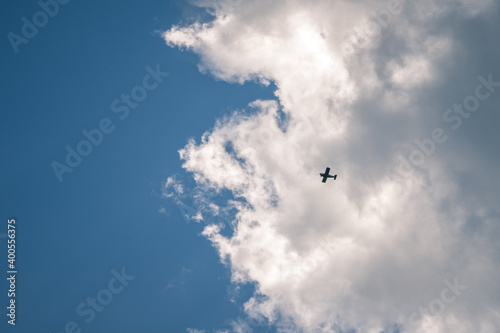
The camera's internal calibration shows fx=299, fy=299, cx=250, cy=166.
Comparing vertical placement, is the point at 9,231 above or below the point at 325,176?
below

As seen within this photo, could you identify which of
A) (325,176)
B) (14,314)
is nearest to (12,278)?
(14,314)

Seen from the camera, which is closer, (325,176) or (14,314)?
(14,314)

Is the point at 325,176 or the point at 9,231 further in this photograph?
the point at 325,176

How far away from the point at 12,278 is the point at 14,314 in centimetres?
831

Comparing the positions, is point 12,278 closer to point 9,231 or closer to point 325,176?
point 9,231

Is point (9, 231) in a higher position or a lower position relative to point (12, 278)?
higher

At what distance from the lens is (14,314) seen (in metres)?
62.2

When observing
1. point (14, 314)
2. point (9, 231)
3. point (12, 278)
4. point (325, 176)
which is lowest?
point (14, 314)

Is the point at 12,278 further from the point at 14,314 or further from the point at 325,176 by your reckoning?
Answer: the point at 325,176

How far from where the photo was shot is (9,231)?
60.7 meters

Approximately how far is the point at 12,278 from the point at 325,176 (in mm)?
72220

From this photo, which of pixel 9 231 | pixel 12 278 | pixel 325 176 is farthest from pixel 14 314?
pixel 325 176

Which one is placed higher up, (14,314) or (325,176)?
(325,176)

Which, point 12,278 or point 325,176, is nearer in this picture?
point 12,278
